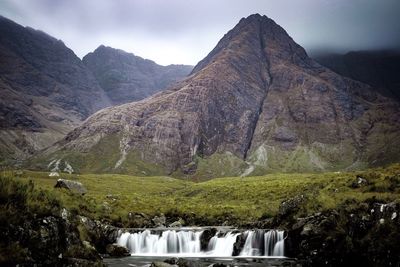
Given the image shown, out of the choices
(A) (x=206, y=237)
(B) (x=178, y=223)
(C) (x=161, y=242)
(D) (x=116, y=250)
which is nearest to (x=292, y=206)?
(A) (x=206, y=237)

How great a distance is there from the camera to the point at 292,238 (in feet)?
Result: 136

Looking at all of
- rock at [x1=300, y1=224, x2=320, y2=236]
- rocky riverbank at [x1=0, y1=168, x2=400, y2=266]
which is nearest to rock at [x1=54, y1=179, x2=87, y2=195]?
rocky riverbank at [x1=0, y1=168, x2=400, y2=266]

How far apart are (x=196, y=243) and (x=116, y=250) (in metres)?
10.00

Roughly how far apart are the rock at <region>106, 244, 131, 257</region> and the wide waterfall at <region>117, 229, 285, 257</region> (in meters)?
3.62

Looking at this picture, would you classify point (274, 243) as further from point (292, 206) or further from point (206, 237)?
point (206, 237)

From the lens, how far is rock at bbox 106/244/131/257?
44.9 metres

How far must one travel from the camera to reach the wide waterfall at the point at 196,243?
45.3 meters

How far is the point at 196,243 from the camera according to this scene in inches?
1988

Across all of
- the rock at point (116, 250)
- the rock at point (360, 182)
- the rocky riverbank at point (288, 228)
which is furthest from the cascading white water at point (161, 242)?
the rock at point (360, 182)

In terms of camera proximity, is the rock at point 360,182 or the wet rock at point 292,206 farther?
the rock at point 360,182

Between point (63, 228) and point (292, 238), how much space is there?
24.0 m

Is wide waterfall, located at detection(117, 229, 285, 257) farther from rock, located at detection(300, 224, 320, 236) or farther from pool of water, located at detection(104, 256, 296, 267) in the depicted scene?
rock, located at detection(300, 224, 320, 236)

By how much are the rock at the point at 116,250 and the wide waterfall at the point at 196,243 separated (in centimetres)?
362

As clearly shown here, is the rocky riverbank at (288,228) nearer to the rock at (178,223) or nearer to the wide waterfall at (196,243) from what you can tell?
the wide waterfall at (196,243)
